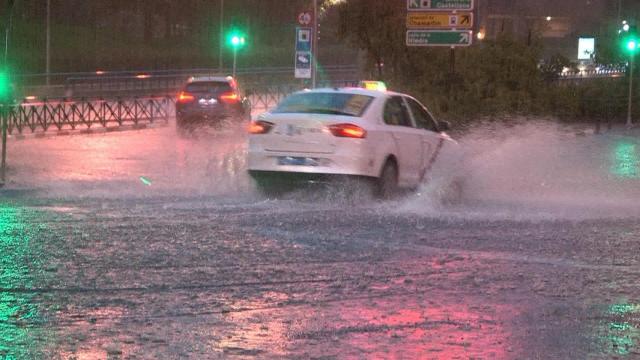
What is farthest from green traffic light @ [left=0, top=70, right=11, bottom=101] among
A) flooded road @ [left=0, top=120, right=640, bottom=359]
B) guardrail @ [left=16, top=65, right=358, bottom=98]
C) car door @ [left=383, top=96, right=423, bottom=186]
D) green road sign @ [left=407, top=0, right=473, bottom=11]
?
guardrail @ [left=16, top=65, right=358, bottom=98]

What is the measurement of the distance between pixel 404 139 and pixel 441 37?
11.1 meters

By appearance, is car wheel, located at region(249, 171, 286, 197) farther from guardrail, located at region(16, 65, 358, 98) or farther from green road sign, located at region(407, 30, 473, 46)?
guardrail, located at region(16, 65, 358, 98)

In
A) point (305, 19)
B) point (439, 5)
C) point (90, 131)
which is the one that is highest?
point (439, 5)

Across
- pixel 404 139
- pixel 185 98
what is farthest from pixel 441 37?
pixel 404 139

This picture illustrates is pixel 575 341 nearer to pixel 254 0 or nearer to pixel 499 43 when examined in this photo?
pixel 499 43

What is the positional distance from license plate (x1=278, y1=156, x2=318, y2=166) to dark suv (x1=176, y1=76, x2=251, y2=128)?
52.1 ft

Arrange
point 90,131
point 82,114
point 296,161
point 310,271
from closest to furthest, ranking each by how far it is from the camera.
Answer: point 310,271 → point 296,161 → point 90,131 → point 82,114

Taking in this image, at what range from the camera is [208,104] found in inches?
1135

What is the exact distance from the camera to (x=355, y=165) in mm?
12734

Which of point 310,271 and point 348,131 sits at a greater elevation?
point 348,131

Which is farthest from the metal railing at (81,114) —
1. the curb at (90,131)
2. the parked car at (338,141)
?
the parked car at (338,141)

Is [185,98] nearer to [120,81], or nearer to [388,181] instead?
[388,181]

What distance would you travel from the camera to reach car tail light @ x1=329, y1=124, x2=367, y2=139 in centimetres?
1280

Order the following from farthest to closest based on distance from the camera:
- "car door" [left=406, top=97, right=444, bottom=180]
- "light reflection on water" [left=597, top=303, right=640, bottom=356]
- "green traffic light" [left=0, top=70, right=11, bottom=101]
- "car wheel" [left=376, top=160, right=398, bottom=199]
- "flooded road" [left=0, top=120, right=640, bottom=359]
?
"green traffic light" [left=0, top=70, right=11, bottom=101], "car door" [left=406, top=97, right=444, bottom=180], "car wheel" [left=376, top=160, right=398, bottom=199], "flooded road" [left=0, top=120, right=640, bottom=359], "light reflection on water" [left=597, top=303, right=640, bottom=356]
